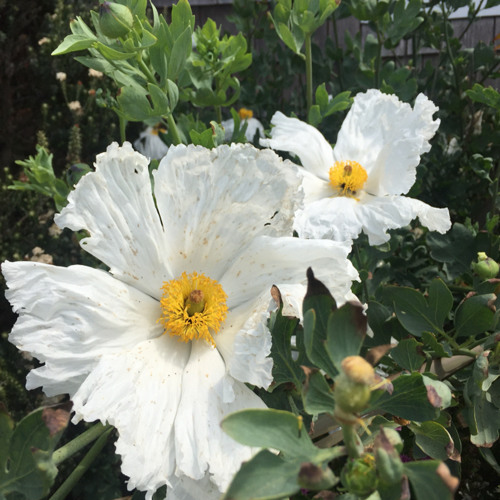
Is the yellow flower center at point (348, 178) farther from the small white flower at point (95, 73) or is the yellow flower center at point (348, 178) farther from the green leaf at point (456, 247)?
the small white flower at point (95, 73)

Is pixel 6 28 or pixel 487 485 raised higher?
pixel 6 28

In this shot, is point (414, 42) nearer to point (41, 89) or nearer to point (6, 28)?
point (41, 89)

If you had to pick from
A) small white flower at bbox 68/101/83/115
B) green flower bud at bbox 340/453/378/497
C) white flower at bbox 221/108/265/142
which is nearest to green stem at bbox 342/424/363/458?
green flower bud at bbox 340/453/378/497

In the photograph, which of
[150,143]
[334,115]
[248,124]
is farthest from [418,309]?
[150,143]

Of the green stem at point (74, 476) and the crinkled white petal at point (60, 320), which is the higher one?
the crinkled white petal at point (60, 320)

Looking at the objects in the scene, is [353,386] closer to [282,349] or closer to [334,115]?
[282,349]

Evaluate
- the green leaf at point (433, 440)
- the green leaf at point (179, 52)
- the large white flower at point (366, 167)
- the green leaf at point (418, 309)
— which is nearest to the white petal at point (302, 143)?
the large white flower at point (366, 167)

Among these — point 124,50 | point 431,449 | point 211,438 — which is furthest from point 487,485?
point 124,50
